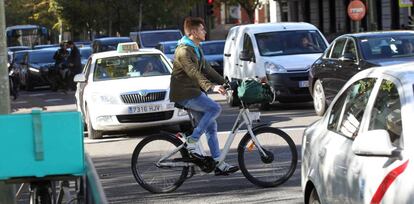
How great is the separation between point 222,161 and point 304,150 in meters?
2.35

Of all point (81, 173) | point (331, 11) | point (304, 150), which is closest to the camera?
point (81, 173)

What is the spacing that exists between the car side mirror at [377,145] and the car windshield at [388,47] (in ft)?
31.6

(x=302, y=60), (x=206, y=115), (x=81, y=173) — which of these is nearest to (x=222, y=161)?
(x=206, y=115)

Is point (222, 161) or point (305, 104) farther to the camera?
point (305, 104)

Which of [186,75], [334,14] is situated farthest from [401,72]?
[334,14]

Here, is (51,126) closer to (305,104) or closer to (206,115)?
(206,115)

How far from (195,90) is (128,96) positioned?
17.8ft

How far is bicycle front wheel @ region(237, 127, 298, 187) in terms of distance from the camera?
8.57 meters

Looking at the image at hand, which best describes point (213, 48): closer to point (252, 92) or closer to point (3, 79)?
point (252, 92)

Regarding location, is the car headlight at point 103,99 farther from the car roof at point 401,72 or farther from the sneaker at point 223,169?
the car roof at point 401,72

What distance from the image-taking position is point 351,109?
216 inches

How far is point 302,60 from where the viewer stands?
17203 mm

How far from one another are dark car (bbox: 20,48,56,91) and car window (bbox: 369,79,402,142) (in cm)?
2524

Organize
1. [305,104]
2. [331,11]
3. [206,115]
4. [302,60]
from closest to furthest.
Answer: [206,115] → [302,60] → [305,104] → [331,11]
